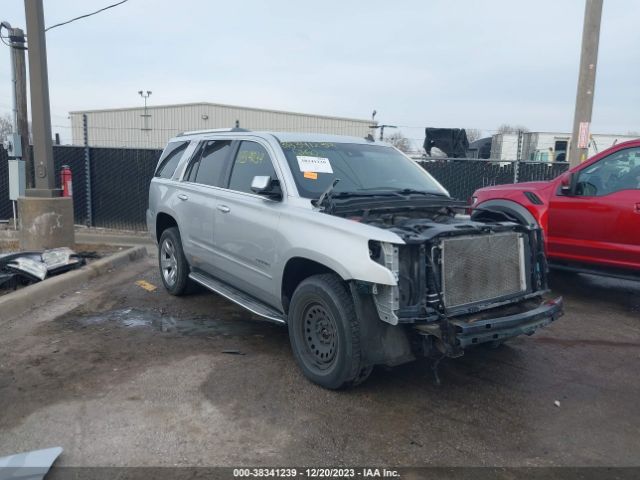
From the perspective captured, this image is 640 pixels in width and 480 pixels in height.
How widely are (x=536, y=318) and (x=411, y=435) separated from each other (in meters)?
1.29

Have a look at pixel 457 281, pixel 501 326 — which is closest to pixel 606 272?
pixel 501 326

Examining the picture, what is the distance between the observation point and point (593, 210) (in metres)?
6.22

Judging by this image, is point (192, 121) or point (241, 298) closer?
point (241, 298)

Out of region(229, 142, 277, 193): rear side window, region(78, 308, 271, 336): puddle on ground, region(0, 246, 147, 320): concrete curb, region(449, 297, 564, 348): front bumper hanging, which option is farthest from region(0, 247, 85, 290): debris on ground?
region(449, 297, 564, 348): front bumper hanging

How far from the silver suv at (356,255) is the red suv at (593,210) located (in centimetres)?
139

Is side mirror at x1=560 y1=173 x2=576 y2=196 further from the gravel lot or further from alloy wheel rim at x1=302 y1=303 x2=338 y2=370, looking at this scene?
alloy wheel rim at x1=302 y1=303 x2=338 y2=370

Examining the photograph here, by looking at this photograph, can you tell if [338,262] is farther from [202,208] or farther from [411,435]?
[202,208]

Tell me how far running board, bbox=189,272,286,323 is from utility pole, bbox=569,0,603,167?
6593 mm

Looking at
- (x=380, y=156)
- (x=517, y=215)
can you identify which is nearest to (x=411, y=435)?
(x=380, y=156)

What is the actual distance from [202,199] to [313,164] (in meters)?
1.54

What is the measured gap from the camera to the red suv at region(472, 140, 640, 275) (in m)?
5.96

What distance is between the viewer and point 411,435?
3.42 m

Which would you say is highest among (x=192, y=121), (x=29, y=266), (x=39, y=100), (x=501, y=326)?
(x=192, y=121)

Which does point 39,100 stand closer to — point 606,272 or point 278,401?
point 278,401
